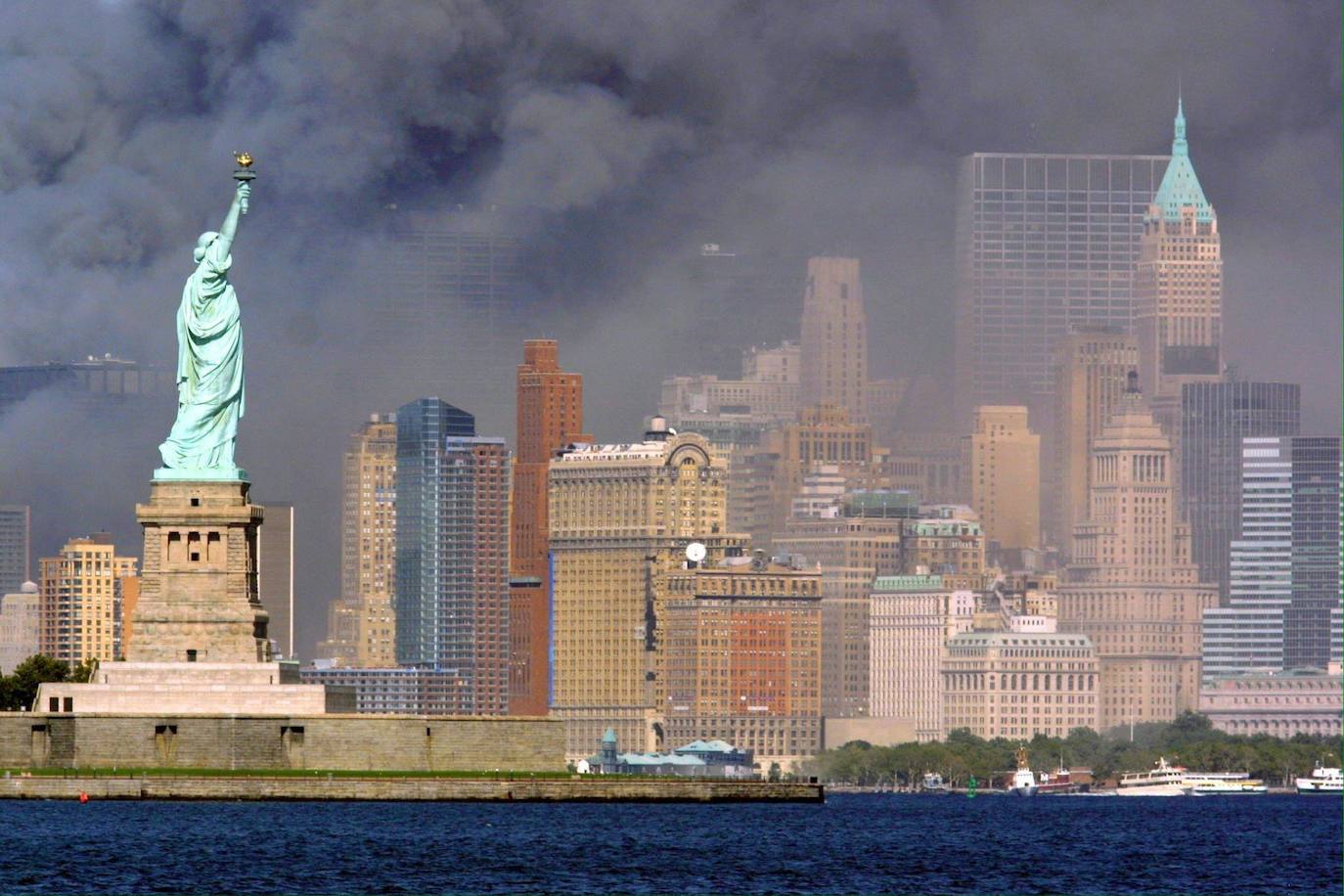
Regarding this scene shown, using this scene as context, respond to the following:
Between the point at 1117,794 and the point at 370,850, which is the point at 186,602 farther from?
the point at 1117,794

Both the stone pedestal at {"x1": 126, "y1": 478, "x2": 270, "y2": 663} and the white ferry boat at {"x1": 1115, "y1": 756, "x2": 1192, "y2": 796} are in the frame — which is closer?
the stone pedestal at {"x1": 126, "y1": 478, "x2": 270, "y2": 663}

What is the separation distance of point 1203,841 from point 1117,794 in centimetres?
7689

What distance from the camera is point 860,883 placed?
227 feet

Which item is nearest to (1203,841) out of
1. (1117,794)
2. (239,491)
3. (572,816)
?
(572,816)

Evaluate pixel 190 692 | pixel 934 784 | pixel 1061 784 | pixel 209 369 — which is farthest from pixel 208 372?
pixel 1061 784

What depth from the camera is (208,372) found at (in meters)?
91.5

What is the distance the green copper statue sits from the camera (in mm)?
90562

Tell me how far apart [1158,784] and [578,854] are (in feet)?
341

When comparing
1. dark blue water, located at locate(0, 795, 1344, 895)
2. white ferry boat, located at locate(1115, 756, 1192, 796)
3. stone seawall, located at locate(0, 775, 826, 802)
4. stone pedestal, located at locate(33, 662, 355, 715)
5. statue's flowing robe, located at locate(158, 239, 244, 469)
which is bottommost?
white ferry boat, located at locate(1115, 756, 1192, 796)

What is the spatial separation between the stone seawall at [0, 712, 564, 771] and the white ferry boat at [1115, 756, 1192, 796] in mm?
84564

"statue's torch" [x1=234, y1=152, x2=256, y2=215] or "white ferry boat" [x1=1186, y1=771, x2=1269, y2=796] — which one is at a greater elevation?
"statue's torch" [x1=234, y1=152, x2=256, y2=215]

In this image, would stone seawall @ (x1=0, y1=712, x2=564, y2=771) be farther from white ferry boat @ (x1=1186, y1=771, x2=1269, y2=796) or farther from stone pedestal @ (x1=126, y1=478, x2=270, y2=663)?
white ferry boat @ (x1=1186, y1=771, x2=1269, y2=796)

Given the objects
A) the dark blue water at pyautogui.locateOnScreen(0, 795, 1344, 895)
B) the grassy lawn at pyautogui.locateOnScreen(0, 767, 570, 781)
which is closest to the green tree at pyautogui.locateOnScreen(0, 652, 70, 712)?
the grassy lawn at pyautogui.locateOnScreen(0, 767, 570, 781)

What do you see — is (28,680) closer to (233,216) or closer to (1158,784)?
(233,216)
